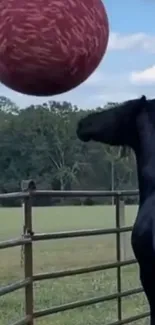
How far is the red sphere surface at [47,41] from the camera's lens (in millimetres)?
2684

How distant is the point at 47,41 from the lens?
268 cm

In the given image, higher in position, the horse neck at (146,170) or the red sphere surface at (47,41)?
the red sphere surface at (47,41)

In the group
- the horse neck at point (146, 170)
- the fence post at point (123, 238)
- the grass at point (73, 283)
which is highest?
the horse neck at point (146, 170)

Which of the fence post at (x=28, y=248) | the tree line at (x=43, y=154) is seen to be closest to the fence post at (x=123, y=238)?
the fence post at (x=28, y=248)

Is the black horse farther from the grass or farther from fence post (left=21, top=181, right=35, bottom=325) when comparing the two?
the grass

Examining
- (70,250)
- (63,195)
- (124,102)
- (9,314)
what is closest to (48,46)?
(124,102)

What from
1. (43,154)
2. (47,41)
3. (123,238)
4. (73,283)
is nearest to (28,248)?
(123,238)

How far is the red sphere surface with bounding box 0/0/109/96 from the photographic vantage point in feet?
8.80

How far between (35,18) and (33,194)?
237 centimetres

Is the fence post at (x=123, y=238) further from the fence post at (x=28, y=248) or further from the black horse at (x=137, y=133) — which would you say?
the black horse at (x=137, y=133)

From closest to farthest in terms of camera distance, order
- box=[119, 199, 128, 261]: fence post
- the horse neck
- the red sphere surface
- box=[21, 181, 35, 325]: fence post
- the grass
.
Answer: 1. the red sphere surface
2. the horse neck
3. box=[21, 181, 35, 325]: fence post
4. box=[119, 199, 128, 261]: fence post
5. the grass

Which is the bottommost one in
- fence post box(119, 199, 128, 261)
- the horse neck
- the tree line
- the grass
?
the grass

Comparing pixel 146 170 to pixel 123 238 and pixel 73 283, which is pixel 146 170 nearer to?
pixel 123 238

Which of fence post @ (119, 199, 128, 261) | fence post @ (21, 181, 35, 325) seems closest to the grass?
fence post @ (119, 199, 128, 261)
